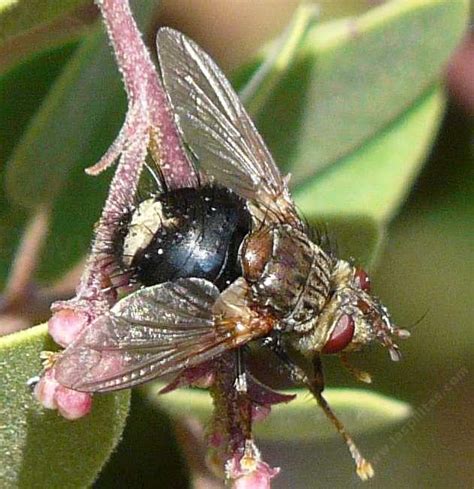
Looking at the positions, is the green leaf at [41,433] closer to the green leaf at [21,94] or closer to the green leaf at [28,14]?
the green leaf at [28,14]

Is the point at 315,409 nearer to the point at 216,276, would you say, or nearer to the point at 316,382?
the point at 316,382

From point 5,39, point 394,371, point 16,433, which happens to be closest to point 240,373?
point 16,433

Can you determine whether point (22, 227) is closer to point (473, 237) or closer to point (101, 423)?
point (101, 423)

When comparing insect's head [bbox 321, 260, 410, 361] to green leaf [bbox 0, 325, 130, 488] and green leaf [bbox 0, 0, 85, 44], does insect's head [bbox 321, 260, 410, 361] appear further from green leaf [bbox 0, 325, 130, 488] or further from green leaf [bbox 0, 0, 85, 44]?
green leaf [bbox 0, 0, 85, 44]

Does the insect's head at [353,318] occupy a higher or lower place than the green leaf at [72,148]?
higher

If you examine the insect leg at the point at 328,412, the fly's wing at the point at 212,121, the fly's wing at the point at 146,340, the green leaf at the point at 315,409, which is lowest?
the green leaf at the point at 315,409

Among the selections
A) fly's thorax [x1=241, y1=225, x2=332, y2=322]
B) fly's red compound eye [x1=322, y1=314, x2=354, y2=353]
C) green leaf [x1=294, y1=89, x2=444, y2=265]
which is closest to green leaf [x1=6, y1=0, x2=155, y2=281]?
green leaf [x1=294, y1=89, x2=444, y2=265]

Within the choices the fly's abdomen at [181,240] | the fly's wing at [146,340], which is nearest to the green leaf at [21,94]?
the fly's abdomen at [181,240]
